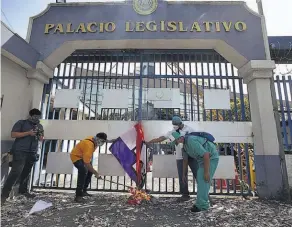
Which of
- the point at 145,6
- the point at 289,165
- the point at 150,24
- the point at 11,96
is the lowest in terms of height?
the point at 289,165

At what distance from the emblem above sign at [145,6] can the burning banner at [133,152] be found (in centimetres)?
274

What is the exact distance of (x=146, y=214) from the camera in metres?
3.22

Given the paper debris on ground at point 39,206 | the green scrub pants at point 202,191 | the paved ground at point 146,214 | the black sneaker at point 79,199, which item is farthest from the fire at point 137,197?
the paper debris on ground at point 39,206

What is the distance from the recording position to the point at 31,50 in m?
4.47

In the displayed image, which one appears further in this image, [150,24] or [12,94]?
[150,24]

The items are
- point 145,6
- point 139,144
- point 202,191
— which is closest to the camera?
point 202,191

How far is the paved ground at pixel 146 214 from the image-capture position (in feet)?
9.39

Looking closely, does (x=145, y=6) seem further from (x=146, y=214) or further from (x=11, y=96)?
A: (x=146, y=214)

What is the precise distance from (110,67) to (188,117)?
2483 millimetres

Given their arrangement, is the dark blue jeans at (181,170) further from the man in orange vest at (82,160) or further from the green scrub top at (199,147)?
the man in orange vest at (82,160)

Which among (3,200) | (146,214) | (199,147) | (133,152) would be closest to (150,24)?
(133,152)

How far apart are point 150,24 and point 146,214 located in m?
4.04

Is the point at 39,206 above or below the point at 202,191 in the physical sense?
below

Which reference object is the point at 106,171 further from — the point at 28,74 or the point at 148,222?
the point at 28,74
